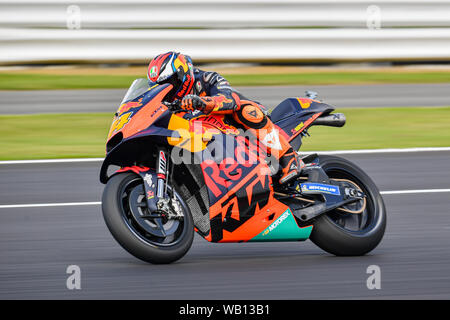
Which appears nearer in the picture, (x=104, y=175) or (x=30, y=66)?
(x=104, y=175)

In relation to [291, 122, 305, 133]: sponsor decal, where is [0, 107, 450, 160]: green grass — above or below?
above

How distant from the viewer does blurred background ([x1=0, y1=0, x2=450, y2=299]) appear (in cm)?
537

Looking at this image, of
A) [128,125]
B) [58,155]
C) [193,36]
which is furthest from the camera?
[193,36]

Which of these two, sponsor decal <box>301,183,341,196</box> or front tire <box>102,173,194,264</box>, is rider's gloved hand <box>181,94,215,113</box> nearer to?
front tire <box>102,173,194,264</box>

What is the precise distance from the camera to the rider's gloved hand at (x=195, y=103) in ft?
17.1

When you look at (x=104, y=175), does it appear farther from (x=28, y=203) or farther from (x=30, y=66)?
(x=30, y=66)

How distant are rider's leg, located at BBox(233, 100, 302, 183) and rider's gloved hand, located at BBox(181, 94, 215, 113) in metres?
0.34

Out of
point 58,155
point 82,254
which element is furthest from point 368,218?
point 58,155

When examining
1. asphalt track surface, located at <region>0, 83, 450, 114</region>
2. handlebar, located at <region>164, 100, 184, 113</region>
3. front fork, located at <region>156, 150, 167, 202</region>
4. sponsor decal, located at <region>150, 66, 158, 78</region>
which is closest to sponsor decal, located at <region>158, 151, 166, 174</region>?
front fork, located at <region>156, 150, 167, 202</region>

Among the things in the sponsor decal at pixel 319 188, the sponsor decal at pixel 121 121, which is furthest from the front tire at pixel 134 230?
the sponsor decal at pixel 319 188

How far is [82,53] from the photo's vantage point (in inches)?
543

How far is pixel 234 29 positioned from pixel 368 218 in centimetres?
841

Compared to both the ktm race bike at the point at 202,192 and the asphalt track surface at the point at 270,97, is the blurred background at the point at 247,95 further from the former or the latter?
the ktm race bike at the point at 202,192

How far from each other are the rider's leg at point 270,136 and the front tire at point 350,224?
1.16 ft
